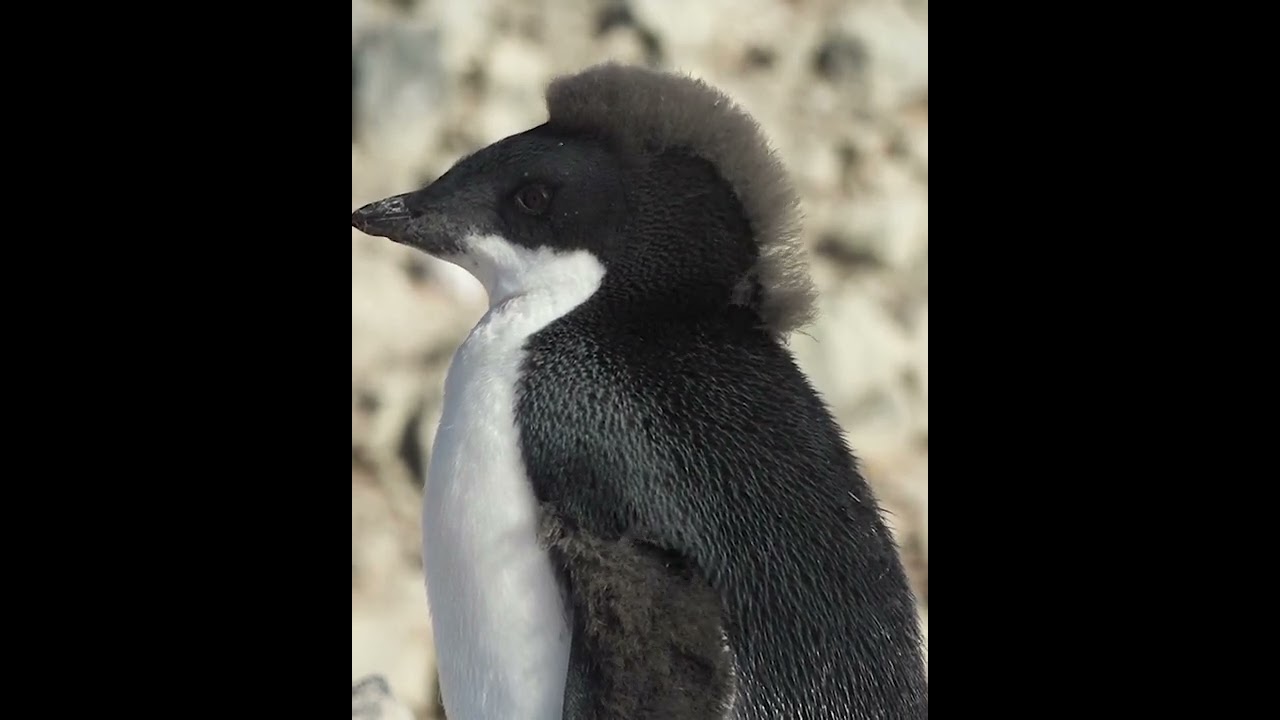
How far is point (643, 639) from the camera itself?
1308 millimetres

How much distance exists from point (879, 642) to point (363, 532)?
1.94 m

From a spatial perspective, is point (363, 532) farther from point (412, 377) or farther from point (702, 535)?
point (702, 535)

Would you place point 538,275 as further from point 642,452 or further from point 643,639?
point 643,639

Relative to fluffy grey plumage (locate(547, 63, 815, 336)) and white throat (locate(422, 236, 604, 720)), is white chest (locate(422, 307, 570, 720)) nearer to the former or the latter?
white throat (locate(422, 236, 604, 720))

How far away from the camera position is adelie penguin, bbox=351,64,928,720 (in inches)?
52.5

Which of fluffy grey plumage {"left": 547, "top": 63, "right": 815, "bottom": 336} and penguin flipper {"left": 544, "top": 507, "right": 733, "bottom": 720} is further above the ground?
fluffy grey plumage {"left": 547, "top": 63, "right": 815, "bottom": 336}

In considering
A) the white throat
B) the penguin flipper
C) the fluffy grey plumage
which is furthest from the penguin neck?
the penguin flipper

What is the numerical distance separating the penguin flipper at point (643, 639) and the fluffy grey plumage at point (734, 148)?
338 millimetres

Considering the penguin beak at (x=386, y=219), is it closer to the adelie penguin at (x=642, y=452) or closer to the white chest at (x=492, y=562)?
the adelie penguin at (x=642, y=452)

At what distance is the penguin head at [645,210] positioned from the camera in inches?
58.7

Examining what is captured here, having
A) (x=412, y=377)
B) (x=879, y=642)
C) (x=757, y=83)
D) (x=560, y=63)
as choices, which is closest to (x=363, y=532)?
(x=412, y=377)

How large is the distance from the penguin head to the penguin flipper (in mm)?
297

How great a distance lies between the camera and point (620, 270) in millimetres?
1490

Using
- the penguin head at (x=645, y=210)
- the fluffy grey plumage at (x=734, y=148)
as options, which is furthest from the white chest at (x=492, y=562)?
the fluffy grey plumage at (x=734, y=148)
